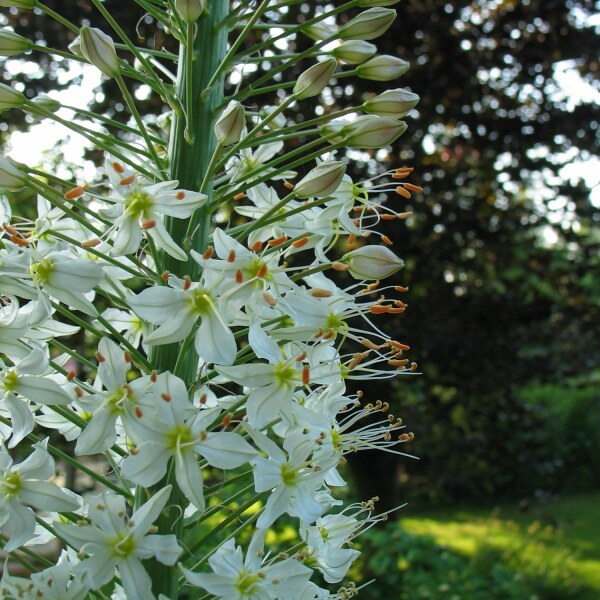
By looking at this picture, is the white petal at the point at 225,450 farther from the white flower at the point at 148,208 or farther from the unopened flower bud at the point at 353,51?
the unopened flower bud at the point at 353,51

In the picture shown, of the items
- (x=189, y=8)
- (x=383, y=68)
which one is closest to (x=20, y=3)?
(x=189, y=8)

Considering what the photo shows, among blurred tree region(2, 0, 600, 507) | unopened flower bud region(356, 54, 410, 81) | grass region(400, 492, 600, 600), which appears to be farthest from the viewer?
grass region(400, 492, 600, 600)

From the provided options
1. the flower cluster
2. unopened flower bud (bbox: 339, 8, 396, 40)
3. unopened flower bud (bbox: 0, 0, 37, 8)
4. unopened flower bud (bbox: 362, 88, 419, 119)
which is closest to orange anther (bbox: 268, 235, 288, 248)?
the flower cluster

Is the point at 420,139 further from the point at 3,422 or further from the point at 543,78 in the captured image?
the point at 3,422

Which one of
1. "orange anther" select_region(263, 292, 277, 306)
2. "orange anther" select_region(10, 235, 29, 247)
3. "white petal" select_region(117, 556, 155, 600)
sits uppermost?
"orange anther" select_region(10, 235, 29, 247)

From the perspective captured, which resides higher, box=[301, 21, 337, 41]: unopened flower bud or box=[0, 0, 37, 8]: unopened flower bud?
box=[0, 0, 37, 8]: unopened flower bud

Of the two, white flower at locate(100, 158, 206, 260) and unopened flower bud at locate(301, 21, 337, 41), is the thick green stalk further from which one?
unopened flower bud at locate(301, 21, 337, 41)
